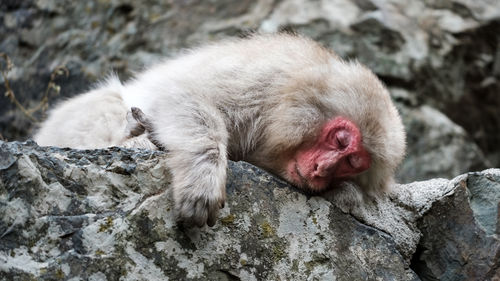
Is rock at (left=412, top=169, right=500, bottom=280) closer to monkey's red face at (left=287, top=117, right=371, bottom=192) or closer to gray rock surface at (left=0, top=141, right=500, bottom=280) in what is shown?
gray rock surface at (left=0, top=141, right=500, bottom=280)

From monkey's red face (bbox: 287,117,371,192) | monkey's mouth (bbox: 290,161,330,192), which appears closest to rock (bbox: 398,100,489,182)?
monkey's red face (bbox: 287,117,371,192)

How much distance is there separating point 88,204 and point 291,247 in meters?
0.99

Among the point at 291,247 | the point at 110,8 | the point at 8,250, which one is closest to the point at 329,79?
the point at 291,247

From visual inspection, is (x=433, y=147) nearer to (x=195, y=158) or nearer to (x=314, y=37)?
(x=314, y=37)

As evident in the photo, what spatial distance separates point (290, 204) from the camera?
3479 mm

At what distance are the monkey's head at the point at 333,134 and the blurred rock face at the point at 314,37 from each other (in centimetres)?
314

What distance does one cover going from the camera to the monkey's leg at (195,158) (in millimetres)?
3078

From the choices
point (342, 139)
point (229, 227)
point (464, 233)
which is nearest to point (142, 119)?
point (229, 227)

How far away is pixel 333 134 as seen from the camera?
3.75m

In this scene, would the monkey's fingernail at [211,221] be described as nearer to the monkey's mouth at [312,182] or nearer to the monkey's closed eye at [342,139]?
the monkey's mouth at [312,182]

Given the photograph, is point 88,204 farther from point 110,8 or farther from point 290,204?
point 110,8

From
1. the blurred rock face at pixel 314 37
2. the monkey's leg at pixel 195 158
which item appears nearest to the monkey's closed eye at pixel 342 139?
the monkey's leg at pixel 195 158

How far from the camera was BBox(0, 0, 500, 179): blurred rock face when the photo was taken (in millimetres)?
7137

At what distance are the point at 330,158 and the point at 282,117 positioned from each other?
1.27 ft
